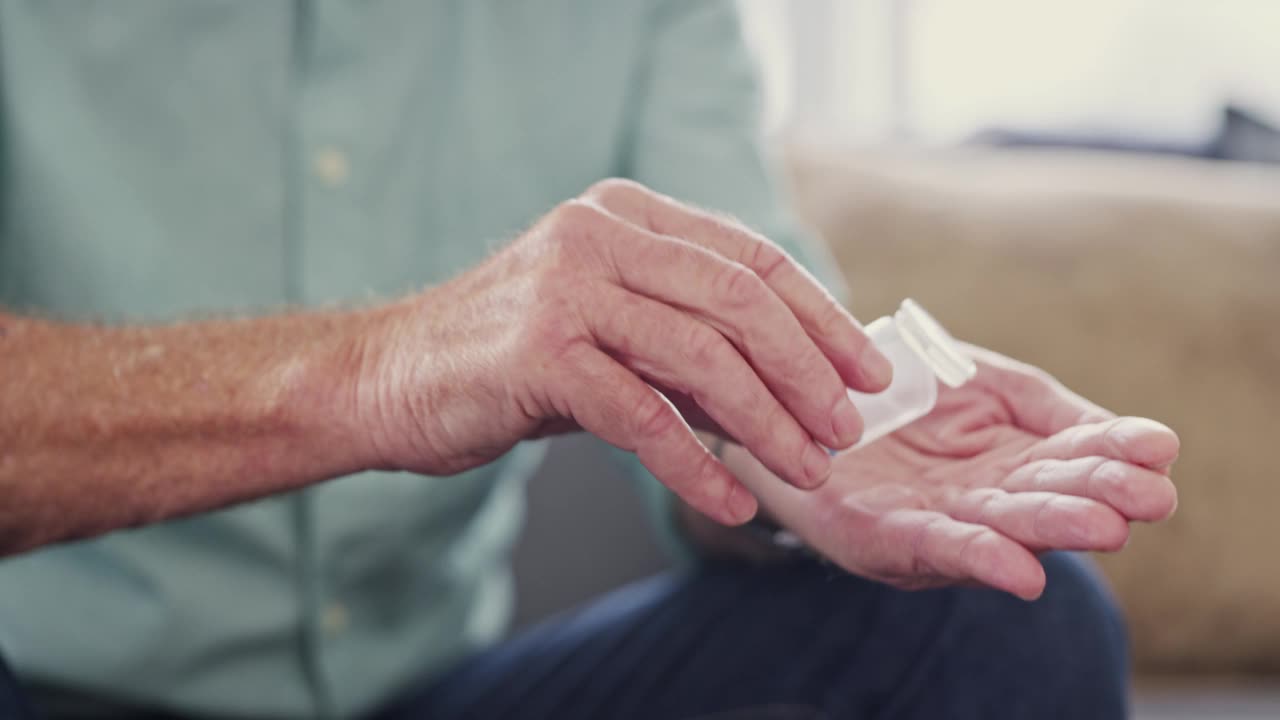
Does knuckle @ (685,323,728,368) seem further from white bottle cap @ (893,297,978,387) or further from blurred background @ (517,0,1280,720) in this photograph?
blurred background @ (517,0,1280,720)

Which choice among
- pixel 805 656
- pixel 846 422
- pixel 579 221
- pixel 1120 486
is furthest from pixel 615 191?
pixel 805 656

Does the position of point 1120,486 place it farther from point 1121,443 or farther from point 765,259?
point 765,259

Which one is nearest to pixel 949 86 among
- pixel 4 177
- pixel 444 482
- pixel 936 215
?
pixel 936 215

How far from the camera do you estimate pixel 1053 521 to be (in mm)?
461

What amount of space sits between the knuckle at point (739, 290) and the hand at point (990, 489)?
13 cm

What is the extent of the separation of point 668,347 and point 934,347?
6.4 inches

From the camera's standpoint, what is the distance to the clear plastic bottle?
56cm

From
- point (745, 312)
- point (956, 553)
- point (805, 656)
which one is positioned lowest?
point (805, 656)

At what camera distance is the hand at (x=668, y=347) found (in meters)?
0.47

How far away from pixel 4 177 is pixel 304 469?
383 millimetres

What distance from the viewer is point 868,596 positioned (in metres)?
0.72

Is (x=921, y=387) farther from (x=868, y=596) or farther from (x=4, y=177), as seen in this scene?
(x=4, y=177)

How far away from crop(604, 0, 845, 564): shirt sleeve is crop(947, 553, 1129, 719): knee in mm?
279

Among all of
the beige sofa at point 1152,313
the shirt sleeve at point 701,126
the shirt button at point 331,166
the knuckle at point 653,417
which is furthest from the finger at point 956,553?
the beige sofa at point 1152,313
